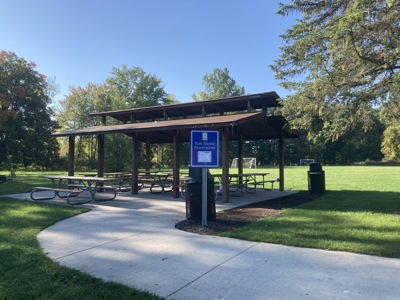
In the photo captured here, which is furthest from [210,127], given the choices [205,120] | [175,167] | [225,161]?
[175,167]

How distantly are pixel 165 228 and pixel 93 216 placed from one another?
2.46 meters

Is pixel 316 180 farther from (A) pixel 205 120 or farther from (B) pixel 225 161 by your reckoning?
(A) pixel 205 120

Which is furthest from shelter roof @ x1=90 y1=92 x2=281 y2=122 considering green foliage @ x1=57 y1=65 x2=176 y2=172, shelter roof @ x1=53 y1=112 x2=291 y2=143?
green foliage @ x1=57 y1=65 x2=176 y2=172

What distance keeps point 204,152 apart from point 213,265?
3.04m

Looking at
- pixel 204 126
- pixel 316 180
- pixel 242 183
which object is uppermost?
pixel 204 126

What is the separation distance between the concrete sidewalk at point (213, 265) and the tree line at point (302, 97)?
4.32 m

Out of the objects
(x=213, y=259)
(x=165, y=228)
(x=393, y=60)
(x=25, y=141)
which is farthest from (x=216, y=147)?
(x=25, y=141)

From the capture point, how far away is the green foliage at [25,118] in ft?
109

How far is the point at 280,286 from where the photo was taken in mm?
3779

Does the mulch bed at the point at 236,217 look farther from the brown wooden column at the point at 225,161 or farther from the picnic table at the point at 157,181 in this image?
the picnic table at the point at 157,181

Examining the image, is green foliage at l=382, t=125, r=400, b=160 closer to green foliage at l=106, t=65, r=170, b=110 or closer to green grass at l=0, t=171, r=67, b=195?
green foliage at l=106, t=65, r=170, b=110

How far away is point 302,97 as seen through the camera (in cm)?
962

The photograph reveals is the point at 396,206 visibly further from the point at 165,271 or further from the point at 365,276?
the point at 165,271

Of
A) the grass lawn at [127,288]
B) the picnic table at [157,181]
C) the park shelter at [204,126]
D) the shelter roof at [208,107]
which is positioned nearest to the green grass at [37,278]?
the grass lawn at [127,288]
